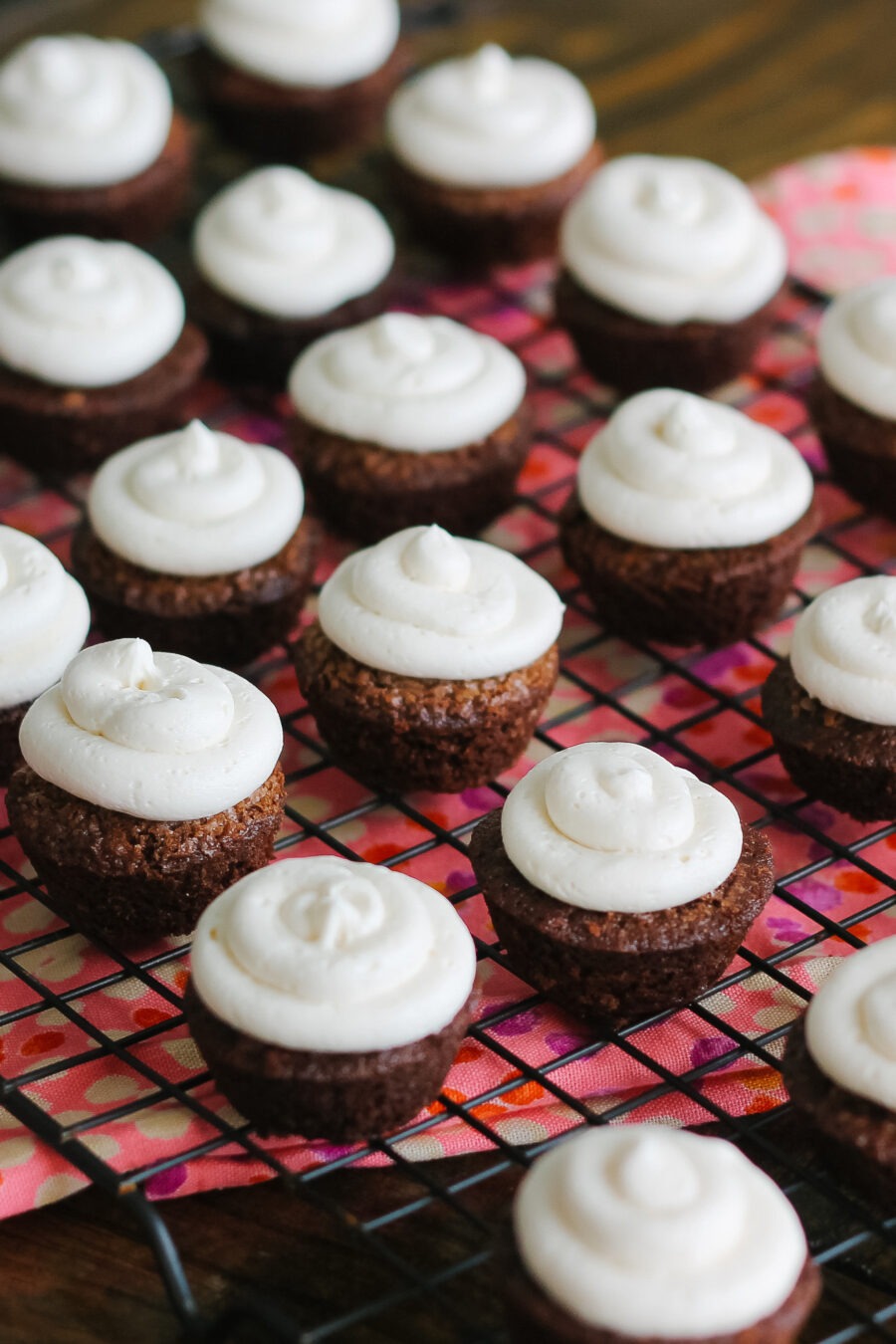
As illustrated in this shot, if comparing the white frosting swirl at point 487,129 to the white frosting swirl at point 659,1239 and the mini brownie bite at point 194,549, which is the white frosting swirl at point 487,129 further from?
the white frosting swirl at point 659,1239

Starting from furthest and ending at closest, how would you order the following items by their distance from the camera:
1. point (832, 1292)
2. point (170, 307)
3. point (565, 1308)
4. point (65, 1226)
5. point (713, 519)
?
point (170, 307) → point (713, 519) → point (65, 1226) → point (832, 1292) → point (565, 1308)

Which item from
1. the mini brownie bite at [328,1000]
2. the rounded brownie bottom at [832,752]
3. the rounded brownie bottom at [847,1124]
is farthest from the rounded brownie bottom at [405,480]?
the rounded brownie bottom at [847,1124]

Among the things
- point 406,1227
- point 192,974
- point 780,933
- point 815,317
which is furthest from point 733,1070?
point 815,317

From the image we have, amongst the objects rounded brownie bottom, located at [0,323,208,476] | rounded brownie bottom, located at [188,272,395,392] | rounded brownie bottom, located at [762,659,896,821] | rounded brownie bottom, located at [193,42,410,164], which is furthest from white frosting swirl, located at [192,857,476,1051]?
rounded brownie bottom, located at [193,42,410,164]

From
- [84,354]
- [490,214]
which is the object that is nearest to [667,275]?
[490,214]

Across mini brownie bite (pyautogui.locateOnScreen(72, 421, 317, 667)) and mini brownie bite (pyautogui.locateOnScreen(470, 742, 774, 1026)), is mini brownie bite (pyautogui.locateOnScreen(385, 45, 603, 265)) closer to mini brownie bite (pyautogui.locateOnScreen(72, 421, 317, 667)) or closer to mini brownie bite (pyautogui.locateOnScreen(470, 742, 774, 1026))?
mini brownie bite (pyautogui.locateOnScreen(72, 421, 317, 667))

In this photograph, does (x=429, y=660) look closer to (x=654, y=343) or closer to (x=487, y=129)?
(x=654, y=343)

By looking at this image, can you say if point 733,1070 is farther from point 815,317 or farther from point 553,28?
point 553,28
